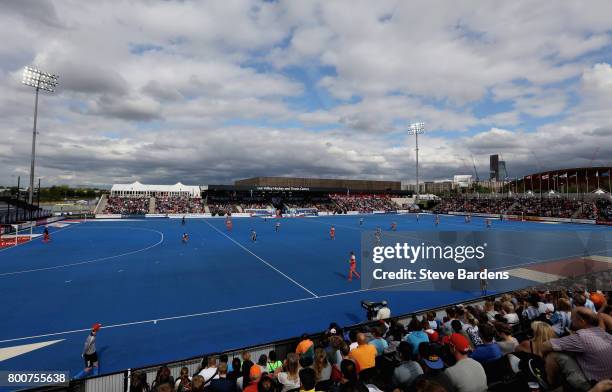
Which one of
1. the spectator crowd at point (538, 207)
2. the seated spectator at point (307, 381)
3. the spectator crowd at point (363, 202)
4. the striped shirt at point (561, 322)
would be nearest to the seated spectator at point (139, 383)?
the seated spectator at point (307, 381)

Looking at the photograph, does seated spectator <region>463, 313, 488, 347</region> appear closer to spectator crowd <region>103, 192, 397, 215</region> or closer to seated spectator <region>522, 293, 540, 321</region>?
seated spectator <region>522, 293, 540, 321</region>

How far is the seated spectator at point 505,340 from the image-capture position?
6152 millimetres

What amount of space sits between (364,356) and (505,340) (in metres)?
2.98

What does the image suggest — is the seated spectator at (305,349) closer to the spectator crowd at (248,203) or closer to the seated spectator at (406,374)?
the seated spectator at (406,374)

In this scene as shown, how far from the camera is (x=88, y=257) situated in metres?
25.5

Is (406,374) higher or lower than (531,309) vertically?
higher

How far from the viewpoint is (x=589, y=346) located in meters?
3.82

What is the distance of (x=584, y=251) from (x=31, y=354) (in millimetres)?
39029

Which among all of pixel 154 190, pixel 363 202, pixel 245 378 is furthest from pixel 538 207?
pixel 154 190

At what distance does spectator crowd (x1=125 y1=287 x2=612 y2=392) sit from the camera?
389 cm

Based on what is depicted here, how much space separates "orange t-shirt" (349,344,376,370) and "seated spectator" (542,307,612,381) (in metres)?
3.09

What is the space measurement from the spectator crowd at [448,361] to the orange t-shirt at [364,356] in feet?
0.06

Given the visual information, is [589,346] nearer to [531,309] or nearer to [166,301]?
[531,309]

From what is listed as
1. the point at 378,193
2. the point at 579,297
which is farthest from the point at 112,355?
the point at 378,193
